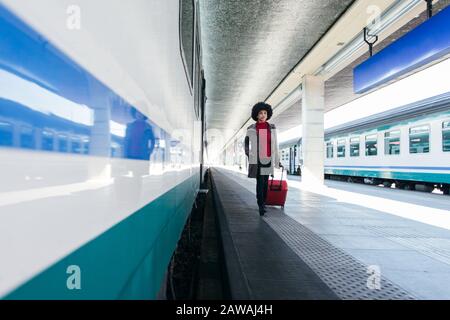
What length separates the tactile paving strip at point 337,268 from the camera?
91.2 inches

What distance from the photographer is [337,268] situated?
113 inches

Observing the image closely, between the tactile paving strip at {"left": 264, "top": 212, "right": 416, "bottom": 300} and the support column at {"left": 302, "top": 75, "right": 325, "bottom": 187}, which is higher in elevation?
the support column at {"left": 302, "top": 75, "right": 325, "bottom": 187}

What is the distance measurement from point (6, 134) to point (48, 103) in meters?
0.13

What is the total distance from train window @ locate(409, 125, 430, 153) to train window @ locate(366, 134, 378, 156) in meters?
2.40

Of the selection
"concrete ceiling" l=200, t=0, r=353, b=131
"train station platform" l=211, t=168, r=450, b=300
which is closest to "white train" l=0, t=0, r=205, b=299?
"train station platform" l=211, t=168, r=450, b=300

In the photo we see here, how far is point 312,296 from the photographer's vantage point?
2.18 meters

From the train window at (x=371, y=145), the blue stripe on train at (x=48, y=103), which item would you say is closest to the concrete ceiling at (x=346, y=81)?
the train window at (x=371, y=145)

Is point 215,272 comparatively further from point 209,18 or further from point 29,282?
point 209,18

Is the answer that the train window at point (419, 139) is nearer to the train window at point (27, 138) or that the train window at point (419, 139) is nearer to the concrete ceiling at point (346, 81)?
the concrete ceiling at point (346, 81)

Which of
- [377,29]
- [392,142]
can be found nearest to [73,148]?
[377,29]

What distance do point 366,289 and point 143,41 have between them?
2.17 metres

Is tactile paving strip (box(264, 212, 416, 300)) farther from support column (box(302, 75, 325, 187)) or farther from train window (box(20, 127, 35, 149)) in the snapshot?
support column (box(302, 75, 325, 187))

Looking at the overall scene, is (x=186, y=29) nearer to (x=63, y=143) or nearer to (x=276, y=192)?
(x=63, y=143)

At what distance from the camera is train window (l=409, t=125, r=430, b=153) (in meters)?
11.4
